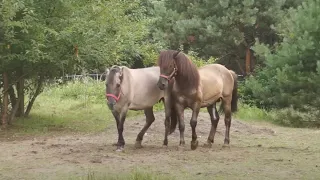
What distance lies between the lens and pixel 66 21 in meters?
12.2

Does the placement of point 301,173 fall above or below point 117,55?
below

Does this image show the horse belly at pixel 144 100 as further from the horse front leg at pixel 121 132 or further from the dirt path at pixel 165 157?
the dirt path at pixel 165 157

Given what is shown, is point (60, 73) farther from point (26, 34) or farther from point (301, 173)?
point (301, 173)

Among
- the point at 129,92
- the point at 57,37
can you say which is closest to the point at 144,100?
the point at 129,92

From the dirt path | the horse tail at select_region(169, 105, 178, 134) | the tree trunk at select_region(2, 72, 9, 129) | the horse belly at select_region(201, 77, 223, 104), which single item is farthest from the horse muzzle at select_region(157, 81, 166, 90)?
the tree trunk at select_region(2, 72, 9, 129)

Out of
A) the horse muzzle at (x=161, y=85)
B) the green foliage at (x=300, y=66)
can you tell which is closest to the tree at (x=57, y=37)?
the horse muzzle at (x=161, y=85)

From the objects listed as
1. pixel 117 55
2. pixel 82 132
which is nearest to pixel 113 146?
pixel 82 132

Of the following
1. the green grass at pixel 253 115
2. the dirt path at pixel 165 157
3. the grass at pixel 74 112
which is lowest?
the green grass at pixel 253 115

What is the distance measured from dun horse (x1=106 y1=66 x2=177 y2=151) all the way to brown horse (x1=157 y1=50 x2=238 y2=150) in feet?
1.36

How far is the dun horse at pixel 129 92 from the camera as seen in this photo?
31.7 ft

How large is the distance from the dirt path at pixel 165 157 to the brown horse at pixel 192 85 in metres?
0.67

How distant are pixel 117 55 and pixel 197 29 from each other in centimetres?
1164

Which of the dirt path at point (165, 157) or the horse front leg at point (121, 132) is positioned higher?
the horse front leg at point (121, 132)

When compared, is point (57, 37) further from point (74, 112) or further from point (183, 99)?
point (74, 112)
